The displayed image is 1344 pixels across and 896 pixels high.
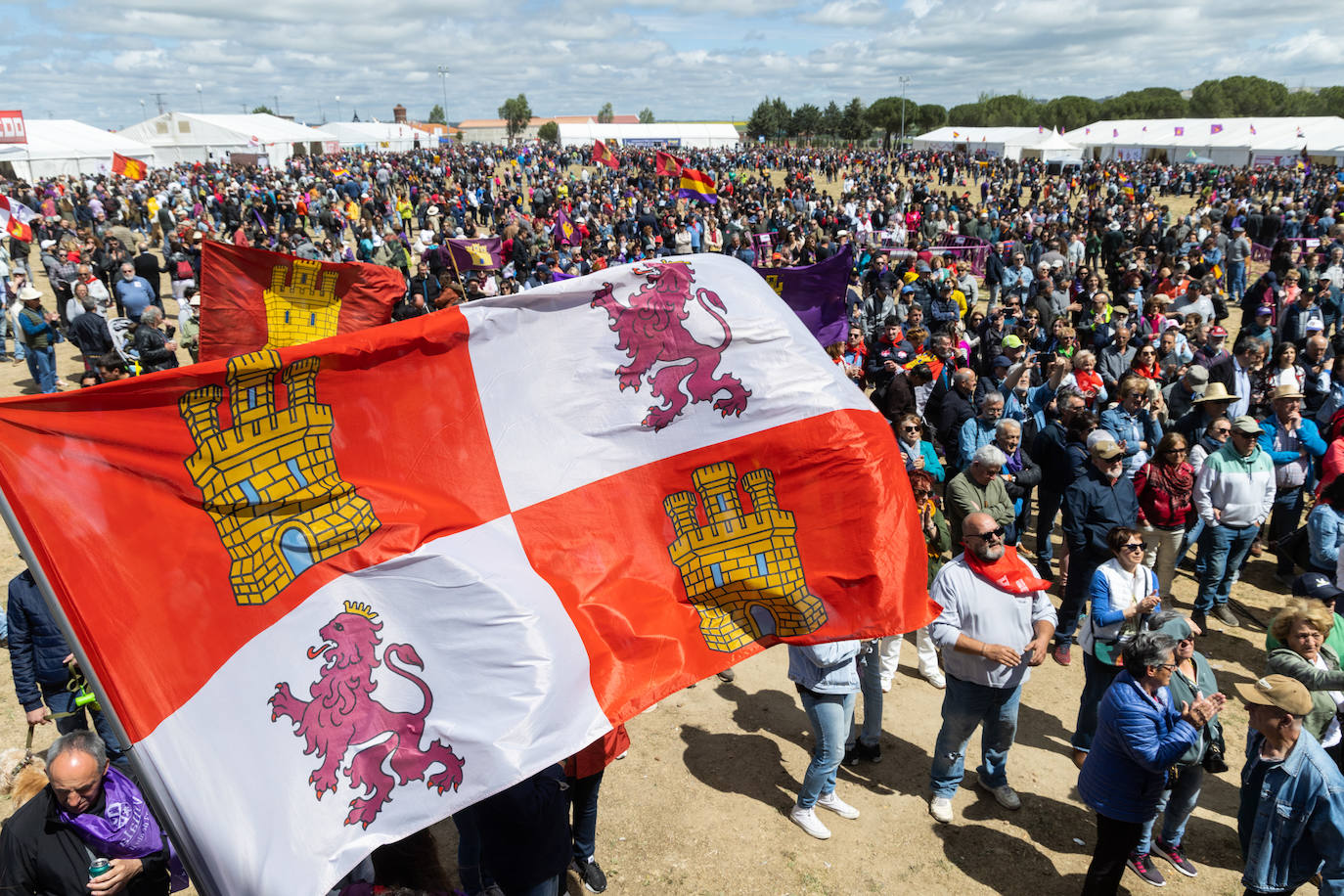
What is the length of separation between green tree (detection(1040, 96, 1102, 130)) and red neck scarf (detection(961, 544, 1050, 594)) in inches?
4565

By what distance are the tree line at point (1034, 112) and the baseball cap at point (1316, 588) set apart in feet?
281

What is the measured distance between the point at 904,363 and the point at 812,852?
227 inches

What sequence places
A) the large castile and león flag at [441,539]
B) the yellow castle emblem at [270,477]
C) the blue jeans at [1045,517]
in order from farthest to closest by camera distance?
1. the blue jeans at [1045,517]
2. the yellow castle emblem at [270,477]
3. the large castile and león flag at [441,539]

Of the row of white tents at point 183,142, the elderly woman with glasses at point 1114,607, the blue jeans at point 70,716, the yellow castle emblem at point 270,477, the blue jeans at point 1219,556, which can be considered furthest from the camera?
the row of white tents at point 183,142

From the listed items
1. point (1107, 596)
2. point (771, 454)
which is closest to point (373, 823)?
point (771, 454)

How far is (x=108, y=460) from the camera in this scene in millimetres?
2670

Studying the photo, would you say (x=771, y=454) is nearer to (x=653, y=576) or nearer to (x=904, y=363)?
(x=653, y=576)

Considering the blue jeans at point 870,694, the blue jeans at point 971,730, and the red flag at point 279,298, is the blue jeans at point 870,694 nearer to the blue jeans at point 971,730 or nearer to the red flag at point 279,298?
the blue jeans at point 971,730

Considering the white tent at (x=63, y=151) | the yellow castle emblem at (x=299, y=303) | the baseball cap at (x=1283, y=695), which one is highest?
the white tent at (x=63, y=151)

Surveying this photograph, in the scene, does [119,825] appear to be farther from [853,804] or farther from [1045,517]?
[1045,517]

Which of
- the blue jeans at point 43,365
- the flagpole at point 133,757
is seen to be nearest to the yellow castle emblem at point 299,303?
the flagpole at point 133,757

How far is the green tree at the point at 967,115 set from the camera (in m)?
111

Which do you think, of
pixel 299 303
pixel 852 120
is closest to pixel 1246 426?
pixel 299 303

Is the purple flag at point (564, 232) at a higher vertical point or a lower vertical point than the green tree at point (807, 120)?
lower
